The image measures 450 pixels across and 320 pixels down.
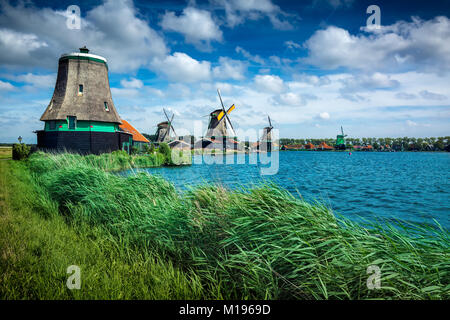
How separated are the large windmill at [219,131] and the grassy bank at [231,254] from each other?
43.7 m

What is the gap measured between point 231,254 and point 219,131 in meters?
48.0

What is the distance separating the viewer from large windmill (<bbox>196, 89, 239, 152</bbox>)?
48.4 metres

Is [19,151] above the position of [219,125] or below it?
below

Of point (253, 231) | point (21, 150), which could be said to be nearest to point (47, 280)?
point (253, 231)

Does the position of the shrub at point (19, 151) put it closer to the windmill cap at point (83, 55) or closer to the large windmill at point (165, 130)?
the windmill cap at point (83, 55)

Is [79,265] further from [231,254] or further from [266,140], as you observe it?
[266,140]

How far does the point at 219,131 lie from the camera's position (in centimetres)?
5050

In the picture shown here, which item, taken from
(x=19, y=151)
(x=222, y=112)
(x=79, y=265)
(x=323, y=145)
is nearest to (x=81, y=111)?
(x=19, y=151)

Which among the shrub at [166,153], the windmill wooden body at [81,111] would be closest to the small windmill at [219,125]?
the shrub at [166,153]

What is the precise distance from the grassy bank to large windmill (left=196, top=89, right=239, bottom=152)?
4375 centimetres

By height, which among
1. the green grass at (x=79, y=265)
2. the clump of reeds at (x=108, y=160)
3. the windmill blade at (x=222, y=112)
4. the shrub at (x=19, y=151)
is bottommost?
the green grass at (x=79, y=265)

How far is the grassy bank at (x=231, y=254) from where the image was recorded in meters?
2.29

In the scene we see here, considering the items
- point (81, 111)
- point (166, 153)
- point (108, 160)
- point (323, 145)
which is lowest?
point (108, 160)

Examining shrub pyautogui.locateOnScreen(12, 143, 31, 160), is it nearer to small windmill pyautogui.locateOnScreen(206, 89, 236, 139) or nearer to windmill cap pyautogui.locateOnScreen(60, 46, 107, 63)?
windmill cap pyautogui.locateOnScreen(60, 46, 107, 63)
